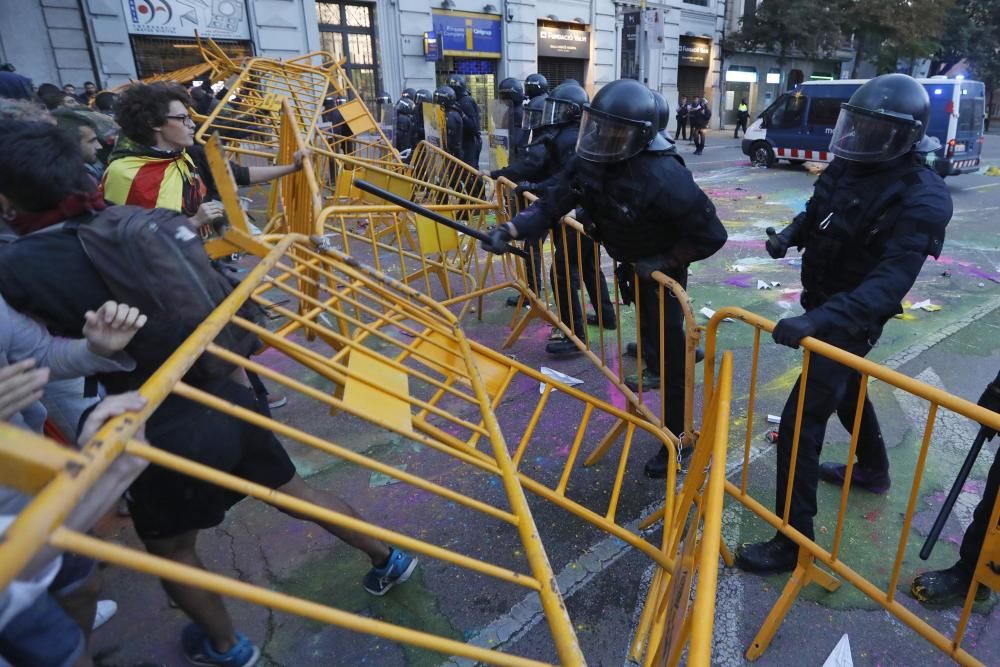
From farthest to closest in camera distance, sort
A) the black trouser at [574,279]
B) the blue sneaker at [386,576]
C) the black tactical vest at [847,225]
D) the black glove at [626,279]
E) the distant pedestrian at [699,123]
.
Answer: the distant pedestrian at [699,123] → the black trouser at [574,279] → the black glove at [626,279] → the blue sneaker at [386,576] → the black tactical vest at [847,225]

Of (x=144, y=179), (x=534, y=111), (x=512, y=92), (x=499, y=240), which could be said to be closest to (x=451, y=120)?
(x=512, y=92)

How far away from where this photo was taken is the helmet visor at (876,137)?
7.71 feet

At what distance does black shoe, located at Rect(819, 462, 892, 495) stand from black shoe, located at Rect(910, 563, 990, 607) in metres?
0.62

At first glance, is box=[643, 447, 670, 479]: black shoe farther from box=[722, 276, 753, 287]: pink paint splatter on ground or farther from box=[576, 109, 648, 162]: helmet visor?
box=[722, 276, 753, 287]: pink paint splatter on ground

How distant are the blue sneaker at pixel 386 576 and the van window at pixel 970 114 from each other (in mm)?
13715

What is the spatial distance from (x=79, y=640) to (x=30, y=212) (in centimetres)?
116

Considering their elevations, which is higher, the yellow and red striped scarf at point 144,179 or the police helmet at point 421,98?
the police helmet at point 421,98

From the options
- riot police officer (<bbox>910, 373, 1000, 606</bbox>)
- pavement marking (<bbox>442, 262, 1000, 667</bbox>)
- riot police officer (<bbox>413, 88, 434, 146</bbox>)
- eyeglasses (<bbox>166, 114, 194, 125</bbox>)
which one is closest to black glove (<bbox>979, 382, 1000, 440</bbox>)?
riot police officer (<bbox>910, 373, 1000, 606</bbox>)

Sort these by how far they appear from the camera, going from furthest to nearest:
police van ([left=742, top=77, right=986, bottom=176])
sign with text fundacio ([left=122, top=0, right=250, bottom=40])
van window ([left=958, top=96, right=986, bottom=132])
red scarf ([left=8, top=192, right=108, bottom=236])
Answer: sign with text fundacio ([left=122, top=0, right=250, bottom=40])
van window ([left=958, top=96, right=986, bottom=132])
police van ([left=742, top=77, right=986, bottom=176])
red scarf ([left=8, top=192, right=108, bottom=236])

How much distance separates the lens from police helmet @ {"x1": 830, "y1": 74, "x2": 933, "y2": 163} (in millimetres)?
2357

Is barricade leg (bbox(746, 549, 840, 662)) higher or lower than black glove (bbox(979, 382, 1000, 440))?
lower

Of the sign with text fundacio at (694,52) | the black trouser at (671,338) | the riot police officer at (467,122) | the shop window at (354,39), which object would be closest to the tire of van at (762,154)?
the riot police officer at (467,122)

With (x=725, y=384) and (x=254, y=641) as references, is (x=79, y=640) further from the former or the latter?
(x=725, y=384)

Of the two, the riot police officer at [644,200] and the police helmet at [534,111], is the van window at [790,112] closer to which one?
the police helmet at [534,111]
